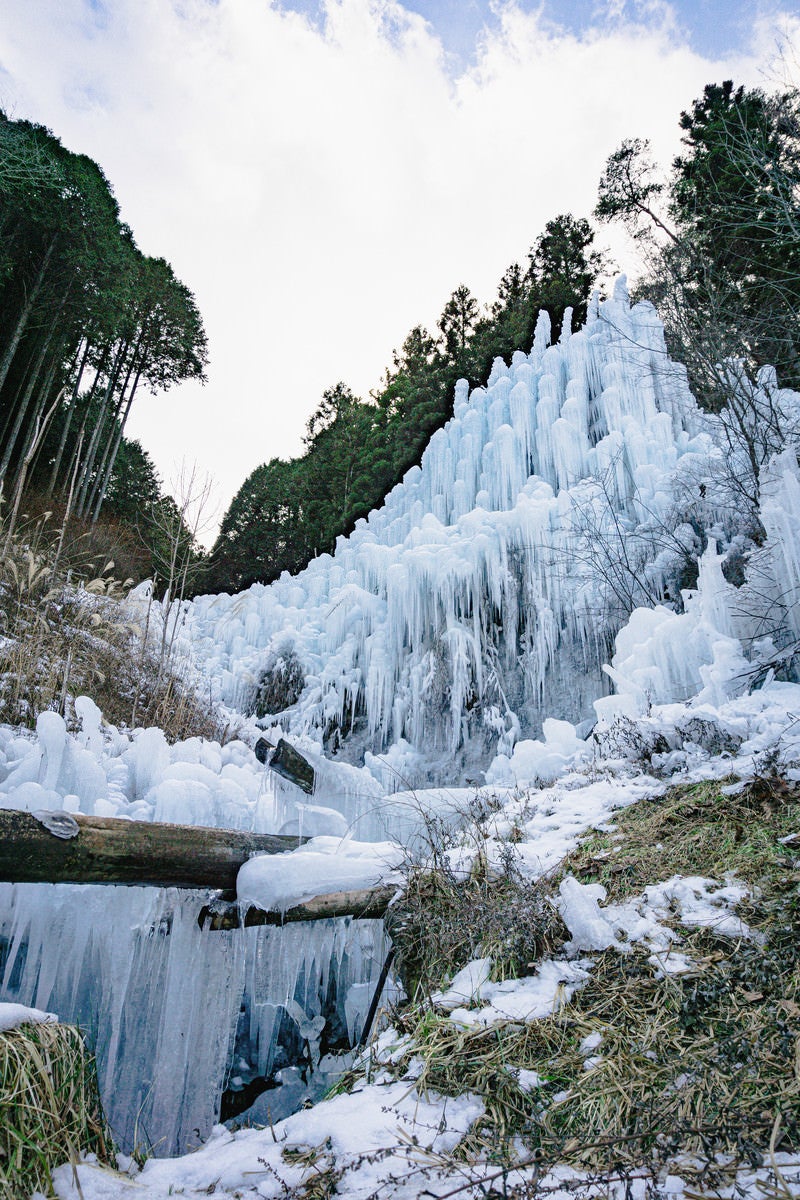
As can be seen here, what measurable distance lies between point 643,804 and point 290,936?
184cm

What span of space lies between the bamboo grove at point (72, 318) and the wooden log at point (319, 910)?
9071 mm

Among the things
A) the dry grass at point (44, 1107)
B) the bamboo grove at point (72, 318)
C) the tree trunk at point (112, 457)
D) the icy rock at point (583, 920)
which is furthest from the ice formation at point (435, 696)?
the bamboo grove at point (72, 318)

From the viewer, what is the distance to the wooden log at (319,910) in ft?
8.34

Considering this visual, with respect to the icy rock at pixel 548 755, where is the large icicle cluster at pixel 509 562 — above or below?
above

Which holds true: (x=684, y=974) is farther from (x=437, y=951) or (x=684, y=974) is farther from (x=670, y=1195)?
(x=437, y=951)

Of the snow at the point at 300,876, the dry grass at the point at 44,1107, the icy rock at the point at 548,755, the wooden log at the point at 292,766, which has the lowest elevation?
the dry grass at the point at 44,1107

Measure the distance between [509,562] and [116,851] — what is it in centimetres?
741

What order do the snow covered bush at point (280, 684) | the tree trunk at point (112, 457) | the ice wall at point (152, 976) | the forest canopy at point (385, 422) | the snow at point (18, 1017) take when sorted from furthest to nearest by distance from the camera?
the forest canopy at point (385, 422) → the tree trunk at point (112, 457) → the snow covered bush at point (280, 684) → the ice wall at point (152, 976) → the snow at point (18, 1017)

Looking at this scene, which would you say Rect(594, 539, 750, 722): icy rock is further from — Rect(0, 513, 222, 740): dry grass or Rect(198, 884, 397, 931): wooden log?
Rect(0, 513, 222, 740): dry grass

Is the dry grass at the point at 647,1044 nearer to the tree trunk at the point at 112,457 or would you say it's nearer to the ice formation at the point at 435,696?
the ice formation at the point at 435,696

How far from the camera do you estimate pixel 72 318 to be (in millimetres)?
12734

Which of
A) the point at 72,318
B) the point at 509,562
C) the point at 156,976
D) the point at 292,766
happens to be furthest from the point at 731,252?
the point at 72,318

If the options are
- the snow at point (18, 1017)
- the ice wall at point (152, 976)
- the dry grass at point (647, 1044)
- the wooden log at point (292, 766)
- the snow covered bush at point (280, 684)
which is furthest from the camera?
the snow covered bush at point (280, 684)

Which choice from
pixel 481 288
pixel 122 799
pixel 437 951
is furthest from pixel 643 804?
pixel 481 288
